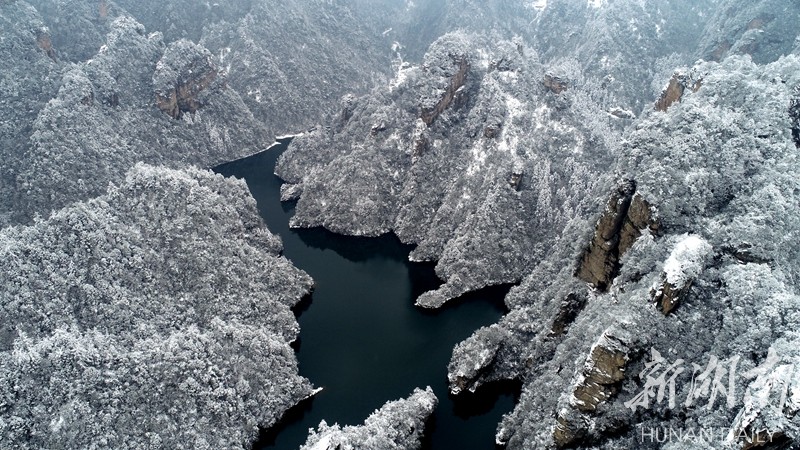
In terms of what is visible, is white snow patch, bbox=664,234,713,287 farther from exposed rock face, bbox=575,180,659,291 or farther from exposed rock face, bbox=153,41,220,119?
exposed rock face, bbox=153,41,220,119

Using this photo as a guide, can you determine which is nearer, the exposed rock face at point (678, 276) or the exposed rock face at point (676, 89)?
the exposed rock face at point (678, 276)

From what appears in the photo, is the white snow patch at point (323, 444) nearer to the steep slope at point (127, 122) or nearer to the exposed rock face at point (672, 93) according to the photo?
the exposed rock face at point (672, 93)

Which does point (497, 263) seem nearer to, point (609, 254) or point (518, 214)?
point (518, 214)

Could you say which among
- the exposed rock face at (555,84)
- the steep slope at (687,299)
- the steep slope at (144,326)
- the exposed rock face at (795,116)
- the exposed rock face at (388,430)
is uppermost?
the exposed rock face at (555,84)

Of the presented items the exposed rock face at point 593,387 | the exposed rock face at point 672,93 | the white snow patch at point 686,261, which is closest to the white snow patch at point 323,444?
the exposed rock face at point 593,387

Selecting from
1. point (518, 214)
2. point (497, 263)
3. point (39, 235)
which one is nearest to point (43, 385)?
point (39, 235)

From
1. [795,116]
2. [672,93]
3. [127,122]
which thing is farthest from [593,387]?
[127,122]

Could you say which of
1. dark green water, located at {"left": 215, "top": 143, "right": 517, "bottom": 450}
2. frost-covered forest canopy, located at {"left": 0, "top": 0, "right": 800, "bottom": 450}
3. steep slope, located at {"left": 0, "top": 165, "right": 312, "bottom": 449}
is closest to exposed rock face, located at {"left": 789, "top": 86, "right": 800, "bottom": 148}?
frost-covered forest canopy, located at {"left": 0, "top": 0, "right": 800, "bottom": 450}

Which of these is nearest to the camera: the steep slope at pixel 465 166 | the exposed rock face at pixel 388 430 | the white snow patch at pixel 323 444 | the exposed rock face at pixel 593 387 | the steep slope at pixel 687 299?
the steep slope at pixel 687 299
